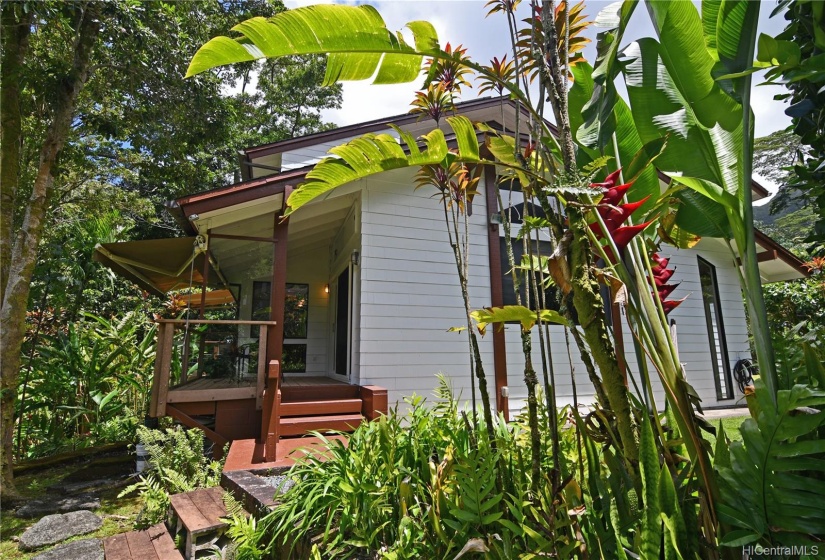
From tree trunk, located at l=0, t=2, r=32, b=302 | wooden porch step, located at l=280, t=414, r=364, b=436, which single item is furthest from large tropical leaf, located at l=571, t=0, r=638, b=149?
tree trunk, located at l=0, t=2, r=32, b=302

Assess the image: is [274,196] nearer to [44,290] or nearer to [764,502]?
[44,290]

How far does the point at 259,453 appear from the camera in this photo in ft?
14.9

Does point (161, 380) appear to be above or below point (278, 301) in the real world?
below

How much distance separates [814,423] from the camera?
1.02 meters

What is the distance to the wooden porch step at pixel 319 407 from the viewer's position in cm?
538

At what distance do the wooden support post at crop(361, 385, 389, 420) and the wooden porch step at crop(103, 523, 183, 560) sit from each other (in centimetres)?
248

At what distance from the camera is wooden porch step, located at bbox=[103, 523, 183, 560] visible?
9.97ft

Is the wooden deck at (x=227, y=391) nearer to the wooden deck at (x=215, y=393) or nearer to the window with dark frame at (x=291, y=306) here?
the wooden deck at (x=215, y=393)

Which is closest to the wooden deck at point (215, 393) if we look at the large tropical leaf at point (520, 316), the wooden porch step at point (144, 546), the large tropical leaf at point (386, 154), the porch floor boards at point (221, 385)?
the porch floor boards at point (221, 385)

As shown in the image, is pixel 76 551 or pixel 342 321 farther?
pixel 342 321

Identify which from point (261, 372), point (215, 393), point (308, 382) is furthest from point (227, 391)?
point (308, 382)

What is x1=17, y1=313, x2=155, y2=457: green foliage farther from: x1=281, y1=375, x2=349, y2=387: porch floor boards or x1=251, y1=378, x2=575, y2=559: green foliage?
x1=251, y1=378, x2=575, y2=559: green foliage

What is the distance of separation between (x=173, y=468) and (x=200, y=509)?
5.61 ft

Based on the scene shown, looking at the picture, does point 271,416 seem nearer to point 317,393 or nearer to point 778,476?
point 317,393
